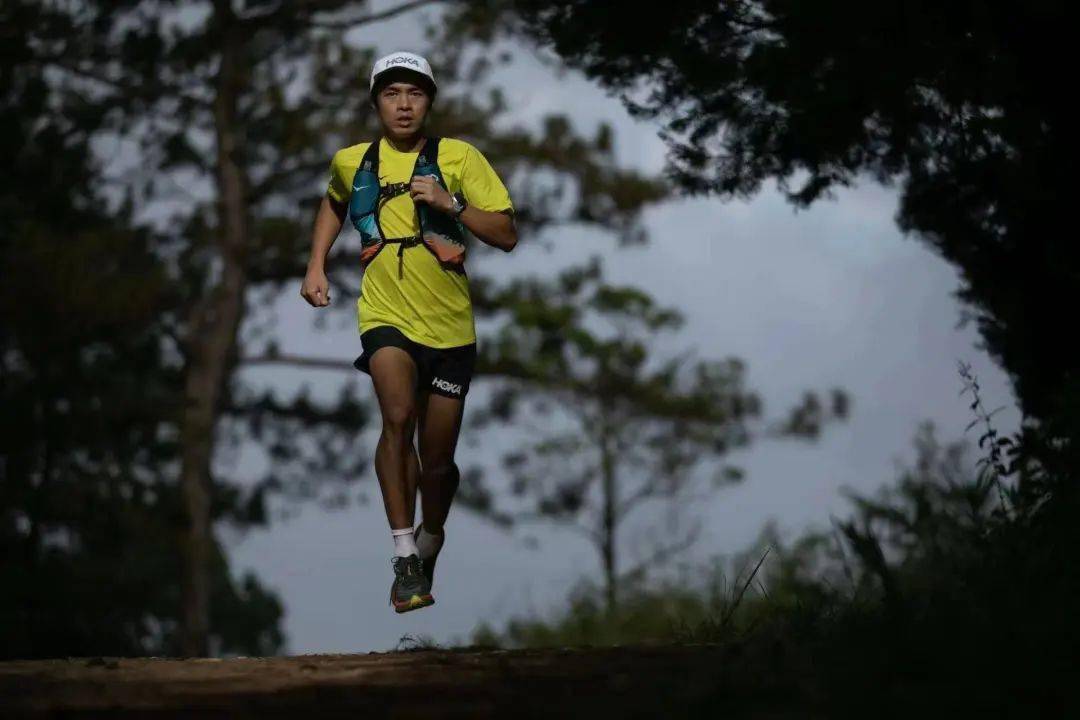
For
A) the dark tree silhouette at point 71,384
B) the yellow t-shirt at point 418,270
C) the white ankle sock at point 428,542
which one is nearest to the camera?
the yellow t-shirt at point 418,270

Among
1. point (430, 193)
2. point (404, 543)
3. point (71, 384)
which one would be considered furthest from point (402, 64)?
point (71, 384)

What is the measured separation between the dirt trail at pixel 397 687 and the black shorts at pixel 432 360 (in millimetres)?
1929

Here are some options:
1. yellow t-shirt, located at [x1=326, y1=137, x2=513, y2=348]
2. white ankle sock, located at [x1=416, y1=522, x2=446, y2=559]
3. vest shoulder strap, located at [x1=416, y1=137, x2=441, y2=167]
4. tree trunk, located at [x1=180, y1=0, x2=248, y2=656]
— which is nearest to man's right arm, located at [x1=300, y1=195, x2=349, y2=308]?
yellow t-shirt, located at [x1=326, y1=137, x2=513, y2=348]

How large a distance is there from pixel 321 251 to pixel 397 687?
3553 mm

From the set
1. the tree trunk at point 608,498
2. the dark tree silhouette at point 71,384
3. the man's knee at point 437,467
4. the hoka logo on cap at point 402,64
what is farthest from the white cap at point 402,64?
the tree trunk at point 608,498

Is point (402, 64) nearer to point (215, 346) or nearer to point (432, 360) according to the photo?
point (432, 360)

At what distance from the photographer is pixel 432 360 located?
845cm

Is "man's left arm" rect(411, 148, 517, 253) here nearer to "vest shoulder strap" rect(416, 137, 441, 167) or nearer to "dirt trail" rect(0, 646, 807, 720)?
"vest shoulder strap" rect(416, 137, 441, 167)

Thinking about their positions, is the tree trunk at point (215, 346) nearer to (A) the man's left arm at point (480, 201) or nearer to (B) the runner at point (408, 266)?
(B) the runner at point (408, 266)

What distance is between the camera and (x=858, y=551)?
6559 mm

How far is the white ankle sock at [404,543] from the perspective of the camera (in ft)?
27.0

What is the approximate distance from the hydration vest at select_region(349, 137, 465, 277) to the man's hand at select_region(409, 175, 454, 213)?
19 cm

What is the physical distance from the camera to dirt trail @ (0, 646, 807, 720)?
4.78 m

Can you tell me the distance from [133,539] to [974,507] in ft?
74.8
